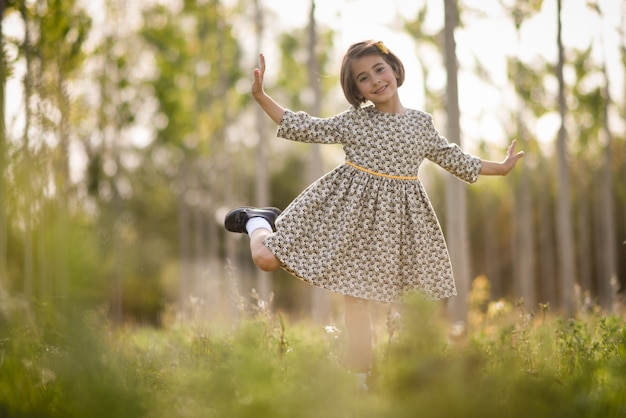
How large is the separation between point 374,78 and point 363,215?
2.23ft

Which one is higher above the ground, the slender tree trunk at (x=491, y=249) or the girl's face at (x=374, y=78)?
the girl's face at (x=374, y=78)

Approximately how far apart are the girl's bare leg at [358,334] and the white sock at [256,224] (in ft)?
1.85

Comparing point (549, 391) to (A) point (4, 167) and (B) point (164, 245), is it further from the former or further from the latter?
(B) point (164, 245)

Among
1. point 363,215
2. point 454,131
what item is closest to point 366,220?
point 363,215

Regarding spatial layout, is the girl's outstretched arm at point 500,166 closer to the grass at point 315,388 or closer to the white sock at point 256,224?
the white sock at point 256,224

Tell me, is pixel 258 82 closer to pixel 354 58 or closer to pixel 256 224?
pixel 354 58

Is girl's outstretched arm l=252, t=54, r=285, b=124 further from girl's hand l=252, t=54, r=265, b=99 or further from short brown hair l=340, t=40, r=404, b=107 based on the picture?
short brown hair l=340, t=40, r=404, b=107

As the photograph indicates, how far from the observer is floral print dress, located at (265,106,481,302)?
10.3 ft

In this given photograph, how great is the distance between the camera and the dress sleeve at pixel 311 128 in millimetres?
3229

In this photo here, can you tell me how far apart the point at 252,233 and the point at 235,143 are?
1560 centimetres

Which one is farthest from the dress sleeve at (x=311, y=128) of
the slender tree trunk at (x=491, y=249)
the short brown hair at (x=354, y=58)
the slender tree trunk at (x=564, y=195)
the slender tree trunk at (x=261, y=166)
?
the slender tree trunk at (x=491, y=249)

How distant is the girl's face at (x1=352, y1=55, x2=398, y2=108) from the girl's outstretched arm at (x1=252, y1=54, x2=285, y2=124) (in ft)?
1.40

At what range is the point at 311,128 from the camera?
3260 mm

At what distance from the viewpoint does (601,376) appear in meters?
2.50
